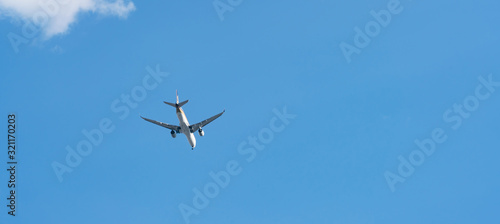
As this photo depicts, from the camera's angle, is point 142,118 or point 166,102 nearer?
point 166,102

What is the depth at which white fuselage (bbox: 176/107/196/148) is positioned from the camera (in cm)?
11769

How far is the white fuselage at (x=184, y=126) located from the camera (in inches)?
4633

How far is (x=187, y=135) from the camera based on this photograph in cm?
12556

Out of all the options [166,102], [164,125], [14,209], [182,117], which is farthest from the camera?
[164,125]

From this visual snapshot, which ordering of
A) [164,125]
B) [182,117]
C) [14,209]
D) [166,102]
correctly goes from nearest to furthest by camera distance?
[14,209], [166,102], [182,117], [164,125]

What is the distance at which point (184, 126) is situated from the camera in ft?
402

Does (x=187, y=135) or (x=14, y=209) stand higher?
(x=187, y=135)

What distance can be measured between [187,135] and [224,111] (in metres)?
10.1

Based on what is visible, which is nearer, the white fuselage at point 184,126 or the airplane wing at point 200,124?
the white fuselage at point 184,126

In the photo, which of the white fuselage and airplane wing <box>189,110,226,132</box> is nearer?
the white fuselage

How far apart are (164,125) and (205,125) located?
8.04 m

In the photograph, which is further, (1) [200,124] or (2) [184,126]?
(1) [200,124]

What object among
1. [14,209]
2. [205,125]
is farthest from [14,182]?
[205,125]

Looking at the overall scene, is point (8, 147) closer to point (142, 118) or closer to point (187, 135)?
point (142, 118)
